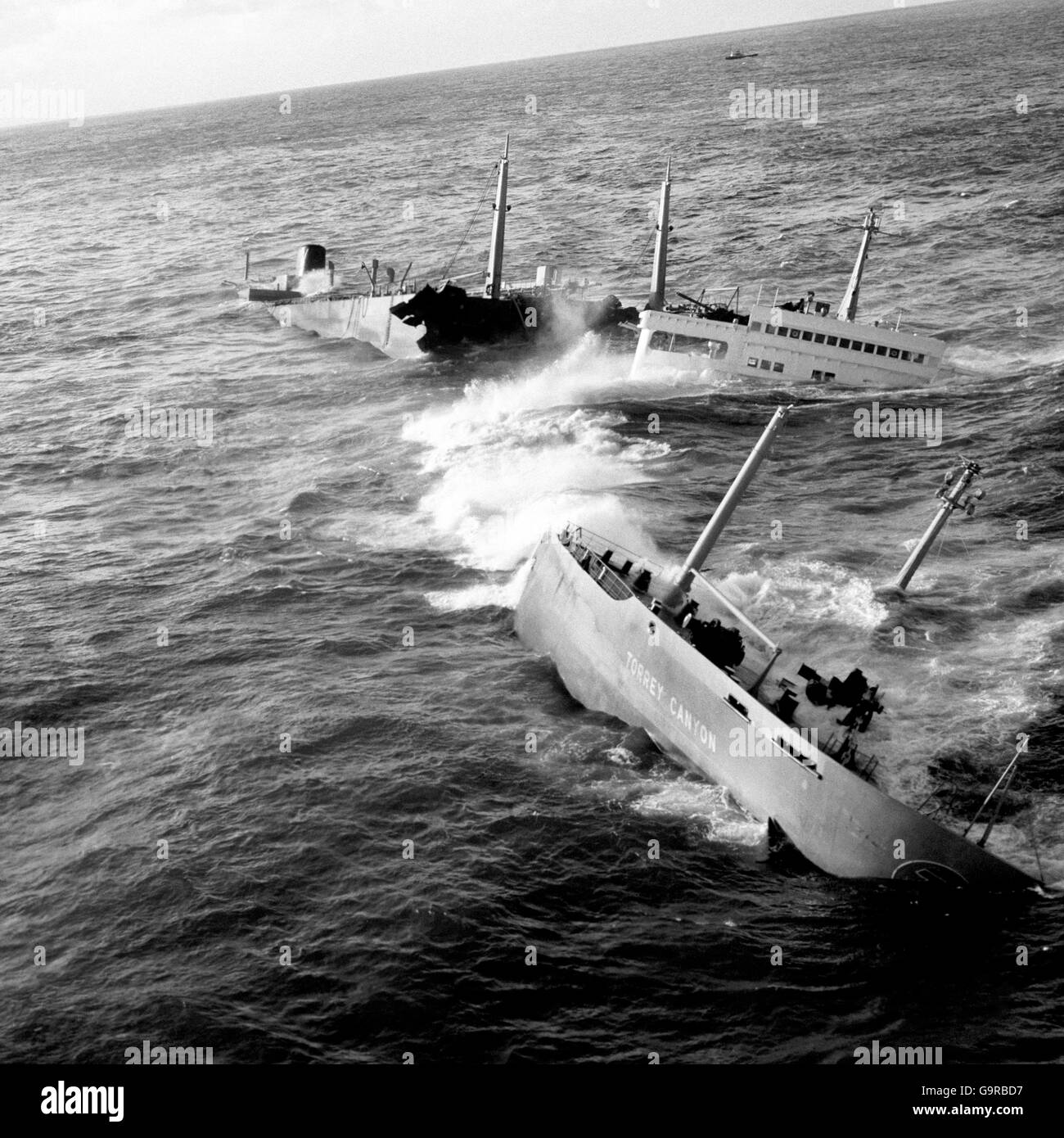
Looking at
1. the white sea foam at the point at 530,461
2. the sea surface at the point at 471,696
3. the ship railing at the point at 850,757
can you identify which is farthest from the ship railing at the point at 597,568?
the ship railing at the point at 850,757

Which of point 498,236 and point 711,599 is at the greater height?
point 498,236

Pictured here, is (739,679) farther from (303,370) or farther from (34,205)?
(34,205)

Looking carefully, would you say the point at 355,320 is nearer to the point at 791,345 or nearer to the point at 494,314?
the point at 494,314

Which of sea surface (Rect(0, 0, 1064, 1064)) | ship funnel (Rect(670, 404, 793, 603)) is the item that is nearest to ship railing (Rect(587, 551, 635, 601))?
ship funnel (Rect(670, 404, 793, 603))

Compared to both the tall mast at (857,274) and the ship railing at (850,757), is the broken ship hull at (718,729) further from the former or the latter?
the tall mast at (857,274)

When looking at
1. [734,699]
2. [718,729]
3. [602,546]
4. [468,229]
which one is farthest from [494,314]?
[734,699]

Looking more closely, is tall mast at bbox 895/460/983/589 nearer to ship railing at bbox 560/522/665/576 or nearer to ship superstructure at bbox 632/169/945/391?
ship railing at bbox 560/522/665/576
